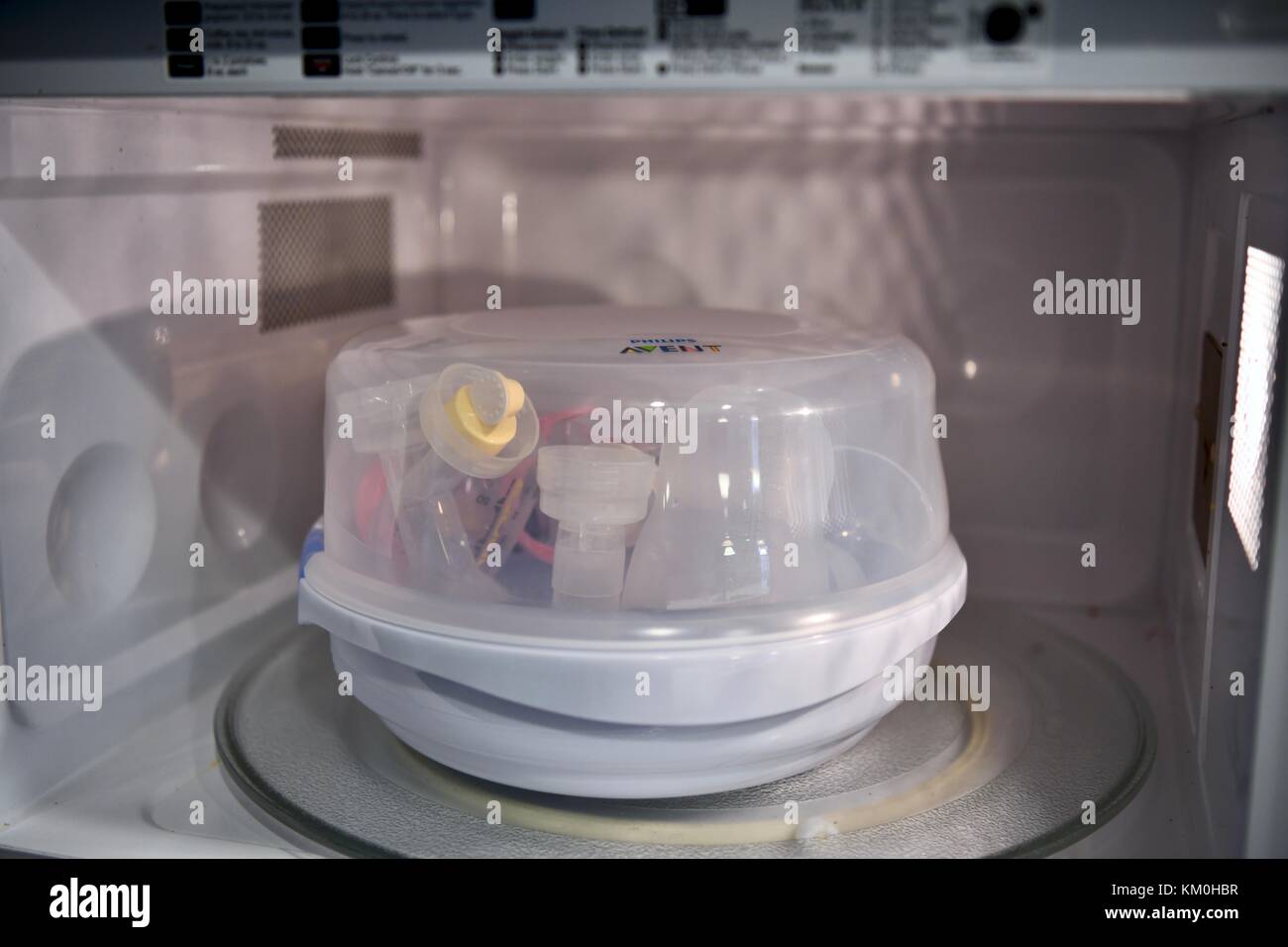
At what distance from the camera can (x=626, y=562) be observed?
758mm

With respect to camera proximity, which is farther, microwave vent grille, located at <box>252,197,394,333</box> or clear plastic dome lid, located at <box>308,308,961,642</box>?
microwave vent grille, located at <box>252,197,394,333</box>

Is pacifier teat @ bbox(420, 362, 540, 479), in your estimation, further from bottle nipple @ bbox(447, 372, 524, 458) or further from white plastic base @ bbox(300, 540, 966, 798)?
white plastic base @ bbox(300, 540, 966, 798)

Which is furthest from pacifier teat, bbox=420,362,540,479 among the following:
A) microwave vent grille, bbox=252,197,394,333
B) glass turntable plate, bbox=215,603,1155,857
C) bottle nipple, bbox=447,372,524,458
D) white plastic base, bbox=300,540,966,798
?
microwave vent grille, bbox=252,197,394,333

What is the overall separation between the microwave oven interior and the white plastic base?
0.15 feet

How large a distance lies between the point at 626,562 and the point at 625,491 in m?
0.04

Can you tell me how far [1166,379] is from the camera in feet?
3.78

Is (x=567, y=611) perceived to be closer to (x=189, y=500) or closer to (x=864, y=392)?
(x=864, y=392)

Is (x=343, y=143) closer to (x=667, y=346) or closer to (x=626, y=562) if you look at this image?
(x=667, y=346)

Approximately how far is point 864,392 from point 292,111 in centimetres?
55

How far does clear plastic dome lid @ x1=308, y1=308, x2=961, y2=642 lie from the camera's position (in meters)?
0.75

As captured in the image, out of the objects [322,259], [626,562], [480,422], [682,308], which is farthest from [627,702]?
[322,259]

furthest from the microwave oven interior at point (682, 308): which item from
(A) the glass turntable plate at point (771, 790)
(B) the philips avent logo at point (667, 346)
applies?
(B) the philips avent logo at point (667, 346)
